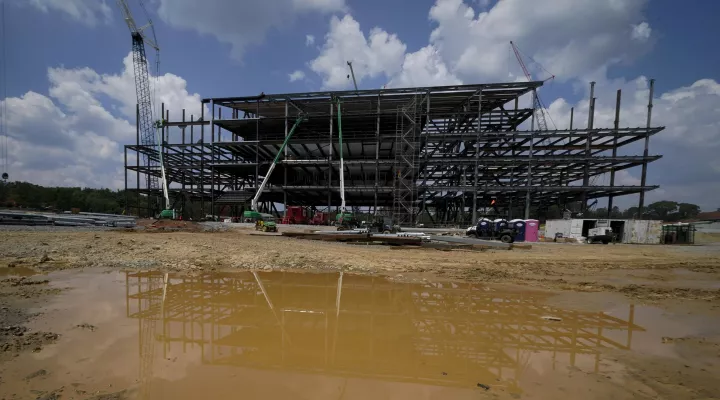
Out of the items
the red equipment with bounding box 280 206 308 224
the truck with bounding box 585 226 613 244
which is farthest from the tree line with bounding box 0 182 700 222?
the red equipment with bounding box 280 206 308 224

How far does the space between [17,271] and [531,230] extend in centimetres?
2838

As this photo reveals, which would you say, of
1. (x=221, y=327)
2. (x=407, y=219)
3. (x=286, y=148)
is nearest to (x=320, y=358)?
(x=221, y=327)

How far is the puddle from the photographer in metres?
7.41

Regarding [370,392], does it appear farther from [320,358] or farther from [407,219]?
[407,219]

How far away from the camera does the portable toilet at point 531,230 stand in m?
23.0

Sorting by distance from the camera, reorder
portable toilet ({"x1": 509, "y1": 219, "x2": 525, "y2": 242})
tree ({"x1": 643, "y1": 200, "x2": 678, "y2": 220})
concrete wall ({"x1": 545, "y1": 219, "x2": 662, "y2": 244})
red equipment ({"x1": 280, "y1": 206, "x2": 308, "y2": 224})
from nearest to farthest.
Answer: portable toilet ({"x1": 509, "y1": 219, "x2": 525, "y2": 242}) → concrete wall ({"x1": 545, "y1": 219, "x2": 662, "y2": 244}) → red equipment ({"x1": 280, "y1": 206, "x2": 308, "y2": 224}) → tree ({"x1": 643, "y1": 200, "x2": 678, "y2": 220})

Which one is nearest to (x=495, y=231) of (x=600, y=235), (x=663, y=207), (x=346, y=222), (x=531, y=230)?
(x=531, y=230)

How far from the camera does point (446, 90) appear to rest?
3509 cm

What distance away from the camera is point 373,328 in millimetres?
4512

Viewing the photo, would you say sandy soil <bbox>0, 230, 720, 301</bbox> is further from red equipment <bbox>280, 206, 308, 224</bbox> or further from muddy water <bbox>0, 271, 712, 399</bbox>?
red equipment <bbox>280, 206, 308, 224</bbox>

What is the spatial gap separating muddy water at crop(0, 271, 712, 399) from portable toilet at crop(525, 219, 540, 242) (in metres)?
18.9

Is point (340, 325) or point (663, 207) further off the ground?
point (663, 207)

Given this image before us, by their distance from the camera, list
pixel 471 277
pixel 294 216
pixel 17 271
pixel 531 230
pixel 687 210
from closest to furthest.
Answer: pixel 17 271
pixel 471 277
pixel 531 230
pixel 294 216
pixel 687 210

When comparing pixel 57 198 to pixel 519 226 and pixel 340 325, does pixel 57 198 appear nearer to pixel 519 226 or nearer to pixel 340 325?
pixel 340 325
